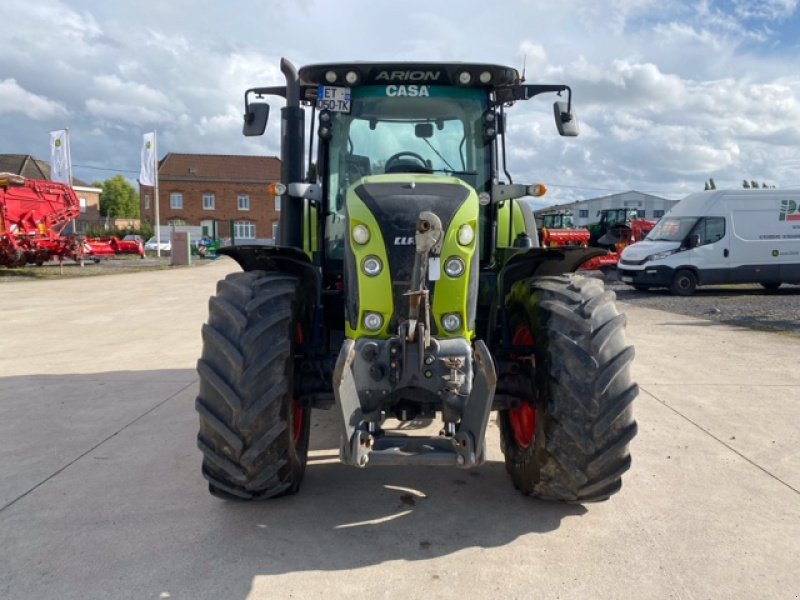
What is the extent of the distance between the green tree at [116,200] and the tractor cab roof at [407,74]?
2921 inches

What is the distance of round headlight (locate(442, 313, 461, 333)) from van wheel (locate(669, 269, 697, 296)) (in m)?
14.8

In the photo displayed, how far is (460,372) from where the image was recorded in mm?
2965

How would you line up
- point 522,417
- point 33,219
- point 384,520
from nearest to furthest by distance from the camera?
1. point 384,520
2. point 522,417
3. point 33,219

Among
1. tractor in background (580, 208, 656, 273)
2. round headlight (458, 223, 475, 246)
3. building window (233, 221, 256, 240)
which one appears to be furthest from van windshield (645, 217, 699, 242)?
building window (233, 221, 256, 240)

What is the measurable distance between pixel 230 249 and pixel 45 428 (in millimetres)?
2593

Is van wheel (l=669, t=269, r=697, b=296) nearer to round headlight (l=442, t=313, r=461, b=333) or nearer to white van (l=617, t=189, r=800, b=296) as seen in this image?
white van (l=617, t=189, r=800, b=296)

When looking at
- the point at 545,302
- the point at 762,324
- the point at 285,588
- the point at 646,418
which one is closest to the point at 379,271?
the point at 545,302

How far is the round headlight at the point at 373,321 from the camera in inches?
120

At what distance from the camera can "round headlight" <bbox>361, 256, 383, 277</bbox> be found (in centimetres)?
304

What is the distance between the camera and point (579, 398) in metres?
3.05

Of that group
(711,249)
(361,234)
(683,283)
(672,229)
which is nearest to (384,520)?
(361,234)

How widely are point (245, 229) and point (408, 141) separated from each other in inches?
2295

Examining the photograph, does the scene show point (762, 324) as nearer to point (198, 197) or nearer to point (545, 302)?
point (545, 302)

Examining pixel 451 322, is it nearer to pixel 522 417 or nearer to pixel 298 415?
pixel 522 417
